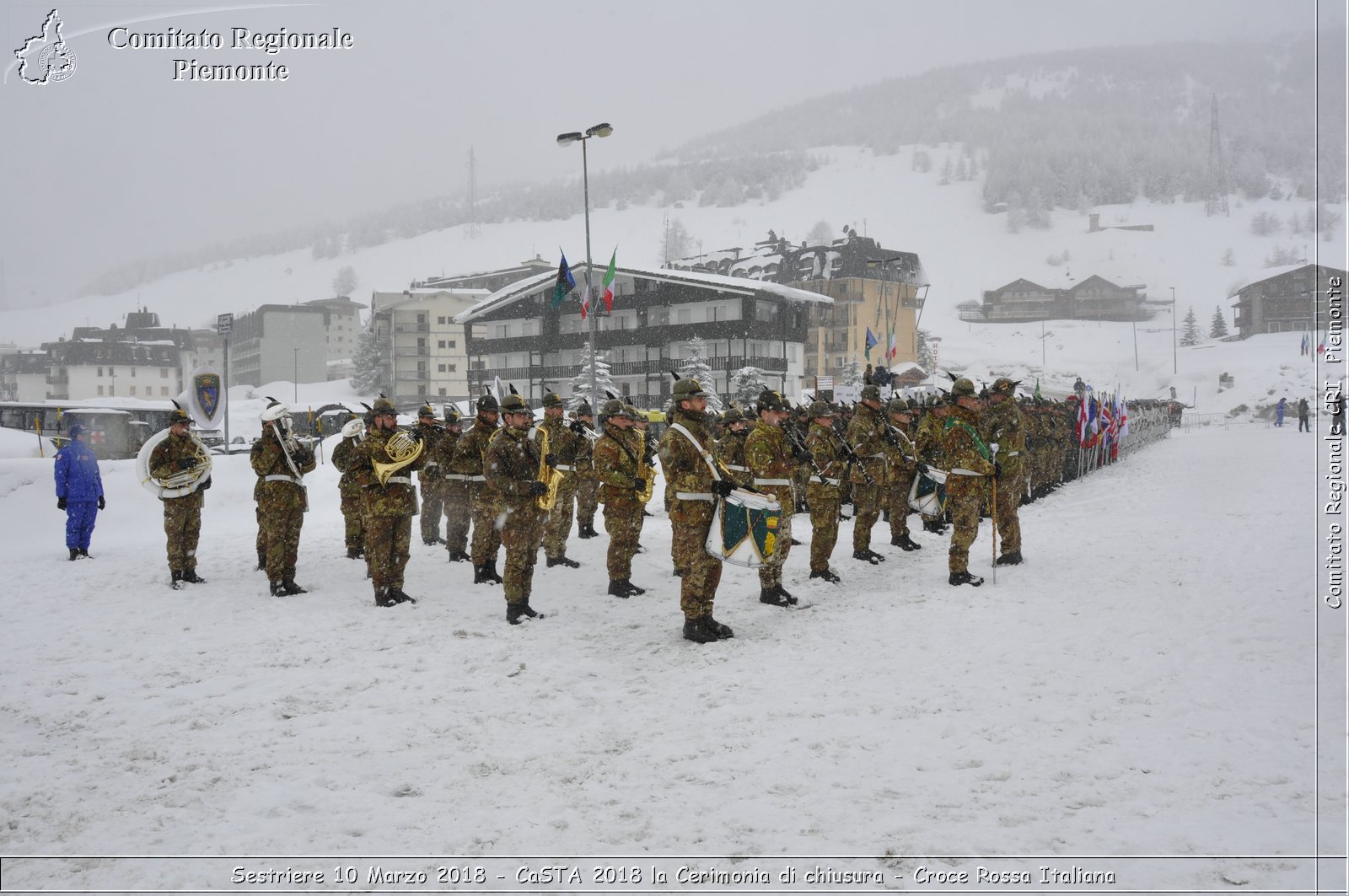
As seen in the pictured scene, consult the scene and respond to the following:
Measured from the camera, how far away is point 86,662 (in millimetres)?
6871

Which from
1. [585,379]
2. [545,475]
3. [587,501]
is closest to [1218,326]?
[585,379]

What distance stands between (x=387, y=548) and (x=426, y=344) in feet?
241

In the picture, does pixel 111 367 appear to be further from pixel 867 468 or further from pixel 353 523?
pixel 867 468

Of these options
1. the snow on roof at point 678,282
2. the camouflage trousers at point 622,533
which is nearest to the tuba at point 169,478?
the camouflage trousers at point 622,533

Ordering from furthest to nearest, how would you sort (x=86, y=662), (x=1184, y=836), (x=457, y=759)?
1. (x=86, y=662)
2. (x=457, y=759)
3. (x=1184, y=836)

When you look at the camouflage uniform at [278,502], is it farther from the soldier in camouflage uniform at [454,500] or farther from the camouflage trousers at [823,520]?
the camouflage trousers at [823,520]

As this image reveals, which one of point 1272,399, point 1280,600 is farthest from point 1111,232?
point 1280,600

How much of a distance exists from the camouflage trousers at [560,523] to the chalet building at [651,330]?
1463 inches

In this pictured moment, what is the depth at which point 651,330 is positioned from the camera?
176 feet

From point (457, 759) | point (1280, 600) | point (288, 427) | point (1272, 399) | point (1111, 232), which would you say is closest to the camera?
point (457, 759)

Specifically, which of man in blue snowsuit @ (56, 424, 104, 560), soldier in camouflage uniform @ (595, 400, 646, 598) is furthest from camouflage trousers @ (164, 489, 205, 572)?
soldier in camouflage uniform @ (595, 400, 646, 598)

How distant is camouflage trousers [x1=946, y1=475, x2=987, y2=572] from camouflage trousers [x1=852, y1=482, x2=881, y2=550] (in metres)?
1.42

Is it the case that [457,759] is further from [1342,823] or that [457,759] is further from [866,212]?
[866,212]

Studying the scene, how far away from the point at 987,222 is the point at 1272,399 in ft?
390
